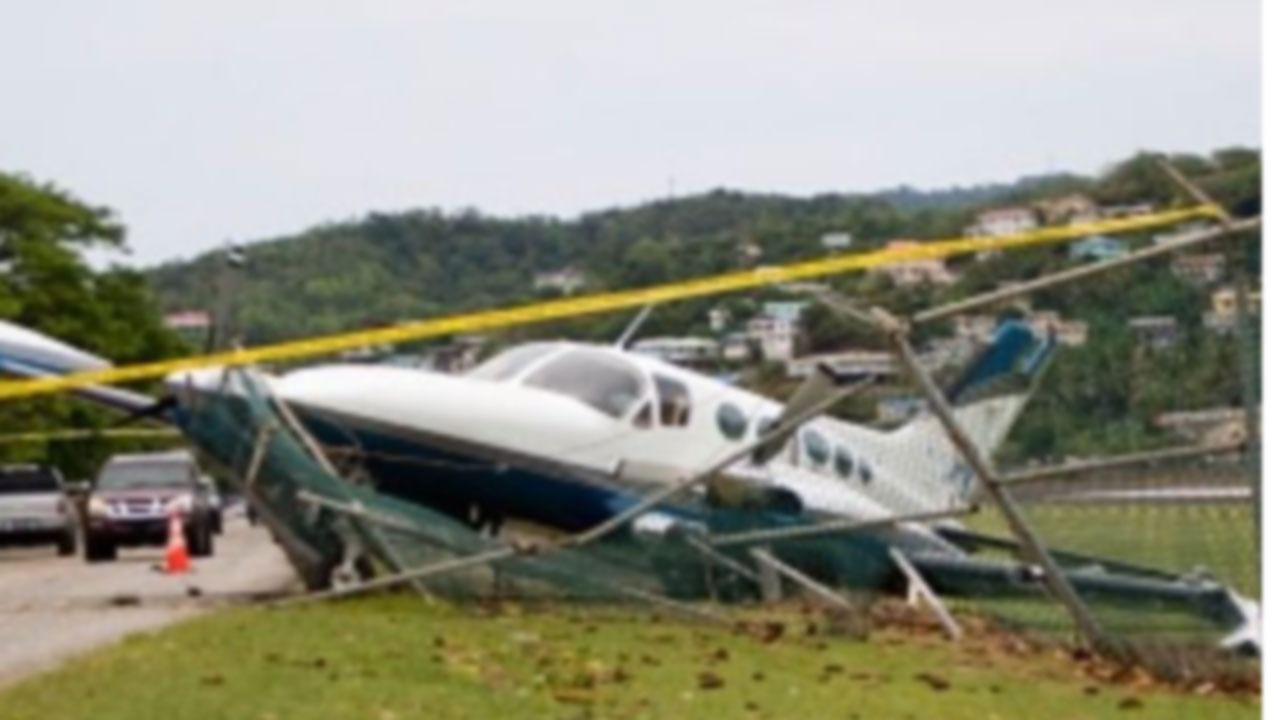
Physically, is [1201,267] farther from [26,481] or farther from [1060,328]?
[26,481]

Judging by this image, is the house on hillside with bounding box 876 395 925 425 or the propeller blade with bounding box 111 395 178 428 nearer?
the house on hillside with bounding box 876 395 925 425

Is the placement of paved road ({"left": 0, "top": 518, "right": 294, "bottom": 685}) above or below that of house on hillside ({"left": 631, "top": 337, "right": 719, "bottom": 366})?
below

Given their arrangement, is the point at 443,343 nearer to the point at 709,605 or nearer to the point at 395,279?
the point at 709,605

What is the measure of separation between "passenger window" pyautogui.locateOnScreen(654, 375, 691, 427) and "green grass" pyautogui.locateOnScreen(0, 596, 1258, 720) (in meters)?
4.63

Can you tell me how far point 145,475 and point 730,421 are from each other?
15.1 meters

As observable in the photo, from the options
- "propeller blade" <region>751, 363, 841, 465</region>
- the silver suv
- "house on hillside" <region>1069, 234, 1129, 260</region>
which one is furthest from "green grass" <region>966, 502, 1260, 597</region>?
the silver suv

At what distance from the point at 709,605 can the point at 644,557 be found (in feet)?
1.86

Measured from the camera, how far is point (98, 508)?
121 feet

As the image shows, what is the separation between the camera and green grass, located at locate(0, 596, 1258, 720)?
46.2 ft

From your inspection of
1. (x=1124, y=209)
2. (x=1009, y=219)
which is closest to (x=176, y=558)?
(x=1009, y=219)

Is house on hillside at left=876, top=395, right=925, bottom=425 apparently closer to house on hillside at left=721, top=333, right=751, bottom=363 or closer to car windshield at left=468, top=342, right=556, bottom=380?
car windshield at left=468, top=342, right=556, bottom=380

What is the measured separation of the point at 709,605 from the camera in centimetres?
2091

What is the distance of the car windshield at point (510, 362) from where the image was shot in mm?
24289

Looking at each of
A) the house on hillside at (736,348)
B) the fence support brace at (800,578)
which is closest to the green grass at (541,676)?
the fence support brace at (800,578)
